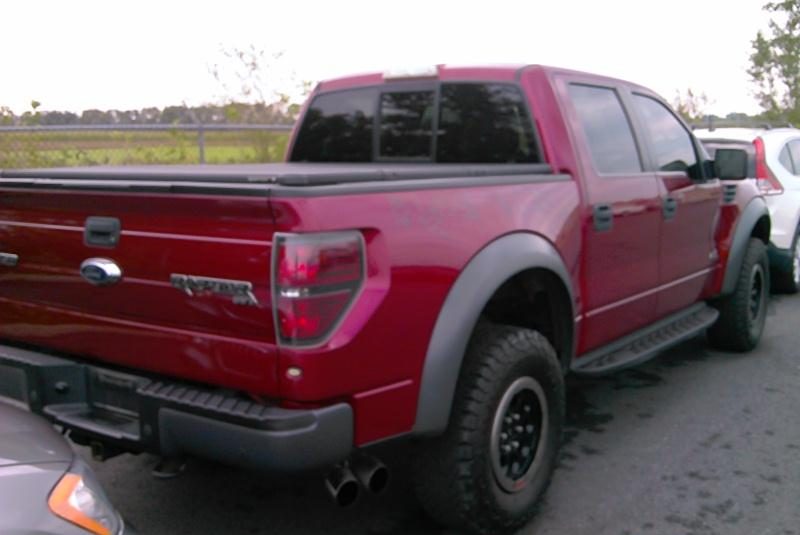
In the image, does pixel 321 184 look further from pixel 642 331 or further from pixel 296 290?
pixel 642 331

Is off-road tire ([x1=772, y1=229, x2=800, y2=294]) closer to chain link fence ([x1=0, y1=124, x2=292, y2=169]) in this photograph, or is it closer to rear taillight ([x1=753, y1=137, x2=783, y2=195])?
rear taillight ([x1=753, y1=137, x2=783, y2=195])

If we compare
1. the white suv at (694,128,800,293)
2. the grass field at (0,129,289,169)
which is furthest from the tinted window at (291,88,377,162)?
the grass field at (0,129,289,169)

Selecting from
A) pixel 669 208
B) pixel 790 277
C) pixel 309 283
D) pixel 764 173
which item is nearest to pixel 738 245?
pixel 669 208

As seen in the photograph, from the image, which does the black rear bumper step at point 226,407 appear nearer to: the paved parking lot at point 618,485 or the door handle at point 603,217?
the paved parking lot at point 618,485

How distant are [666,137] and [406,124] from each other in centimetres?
165

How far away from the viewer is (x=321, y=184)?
2.86 meters

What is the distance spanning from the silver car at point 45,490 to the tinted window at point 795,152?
8.02 m

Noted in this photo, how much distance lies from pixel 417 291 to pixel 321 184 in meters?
0.49

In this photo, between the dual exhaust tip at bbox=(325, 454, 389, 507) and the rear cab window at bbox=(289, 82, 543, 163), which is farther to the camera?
the rear cab window at bbox=(289, 82, 543, 163)

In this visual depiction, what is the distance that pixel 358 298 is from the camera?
2.80 metres

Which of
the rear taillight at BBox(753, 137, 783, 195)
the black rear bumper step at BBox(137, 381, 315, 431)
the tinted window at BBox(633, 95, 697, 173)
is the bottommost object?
the black rear bumper step at BBox(137, 381, 315, 431)

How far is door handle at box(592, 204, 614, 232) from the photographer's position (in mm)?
4141

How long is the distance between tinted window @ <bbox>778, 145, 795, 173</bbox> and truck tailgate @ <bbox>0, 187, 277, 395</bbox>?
284 inches

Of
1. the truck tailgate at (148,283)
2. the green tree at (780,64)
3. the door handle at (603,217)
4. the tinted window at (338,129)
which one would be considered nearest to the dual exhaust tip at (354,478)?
the truck tailgate at (148,283)
